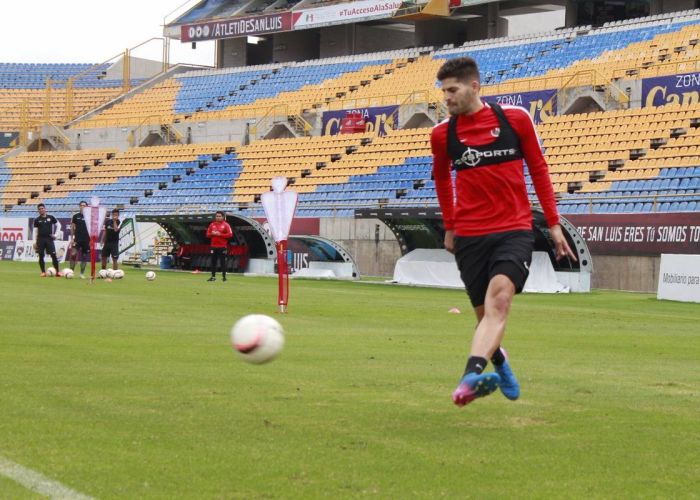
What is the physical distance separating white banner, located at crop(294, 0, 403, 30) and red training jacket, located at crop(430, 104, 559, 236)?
171ft

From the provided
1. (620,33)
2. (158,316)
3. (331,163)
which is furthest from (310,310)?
(620,33)

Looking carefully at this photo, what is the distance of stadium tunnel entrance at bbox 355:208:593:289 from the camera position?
30141 mm

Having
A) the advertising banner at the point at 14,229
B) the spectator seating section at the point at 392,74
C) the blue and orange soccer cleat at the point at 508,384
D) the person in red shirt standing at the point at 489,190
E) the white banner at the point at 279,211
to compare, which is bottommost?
the advertising banner at the point at 14,229

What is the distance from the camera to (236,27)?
67750mm

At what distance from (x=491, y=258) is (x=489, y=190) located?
469 millimetres

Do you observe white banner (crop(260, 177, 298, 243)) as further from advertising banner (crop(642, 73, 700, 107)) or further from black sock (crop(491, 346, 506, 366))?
advertising banner (crop(642, 73, 700, 107))

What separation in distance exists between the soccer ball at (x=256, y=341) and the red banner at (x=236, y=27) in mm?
57611

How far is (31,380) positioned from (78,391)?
0.81 m

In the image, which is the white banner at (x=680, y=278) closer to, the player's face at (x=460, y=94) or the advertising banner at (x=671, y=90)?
the advertising banner at (x=671, y=90)

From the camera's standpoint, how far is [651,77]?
140ft

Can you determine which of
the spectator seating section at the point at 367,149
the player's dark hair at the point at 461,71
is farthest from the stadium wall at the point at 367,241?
the player's dark hair at the point at 461,71

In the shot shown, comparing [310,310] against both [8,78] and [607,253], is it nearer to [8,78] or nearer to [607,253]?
[607,253]

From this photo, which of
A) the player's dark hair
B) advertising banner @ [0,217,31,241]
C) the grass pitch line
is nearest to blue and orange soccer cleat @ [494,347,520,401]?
the player's dark hair

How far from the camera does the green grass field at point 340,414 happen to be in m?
6.07
